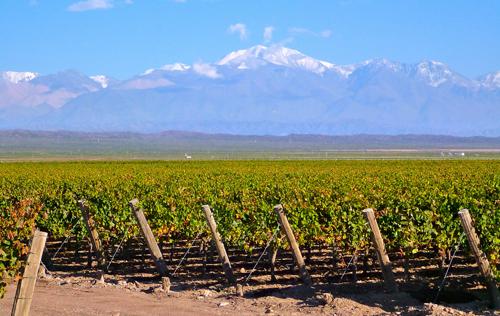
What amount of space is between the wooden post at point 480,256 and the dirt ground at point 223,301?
0.78 ft

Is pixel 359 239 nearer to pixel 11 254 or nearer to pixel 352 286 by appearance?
pixel 352 286

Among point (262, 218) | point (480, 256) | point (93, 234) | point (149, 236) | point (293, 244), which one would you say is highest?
point (262, 218)

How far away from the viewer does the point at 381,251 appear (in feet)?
43.2

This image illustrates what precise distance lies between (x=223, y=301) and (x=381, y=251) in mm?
2651

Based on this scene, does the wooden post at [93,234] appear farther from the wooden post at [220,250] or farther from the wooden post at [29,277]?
the wooden post at [29,277]

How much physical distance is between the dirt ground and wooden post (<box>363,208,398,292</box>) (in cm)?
19

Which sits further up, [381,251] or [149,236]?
[381,251]

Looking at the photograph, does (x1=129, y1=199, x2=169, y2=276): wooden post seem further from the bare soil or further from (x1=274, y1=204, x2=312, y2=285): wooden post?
(x1=274, y1=204, x2=312, y2=285): wooden post

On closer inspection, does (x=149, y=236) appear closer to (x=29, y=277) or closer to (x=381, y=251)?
(x=381, y=251)

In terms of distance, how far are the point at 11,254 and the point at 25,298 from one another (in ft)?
4.07

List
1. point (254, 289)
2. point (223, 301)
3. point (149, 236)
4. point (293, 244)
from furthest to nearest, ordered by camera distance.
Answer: point (149, 236), point (254, 289), point (293, 244), point (223, 301)

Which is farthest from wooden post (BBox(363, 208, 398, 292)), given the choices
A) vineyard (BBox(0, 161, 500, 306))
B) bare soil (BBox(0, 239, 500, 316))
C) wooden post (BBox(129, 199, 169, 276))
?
wooden post (BBox(129, 199, 169, 276))

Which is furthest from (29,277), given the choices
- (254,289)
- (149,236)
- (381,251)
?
(149,236)

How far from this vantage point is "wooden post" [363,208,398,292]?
42.5 ft
